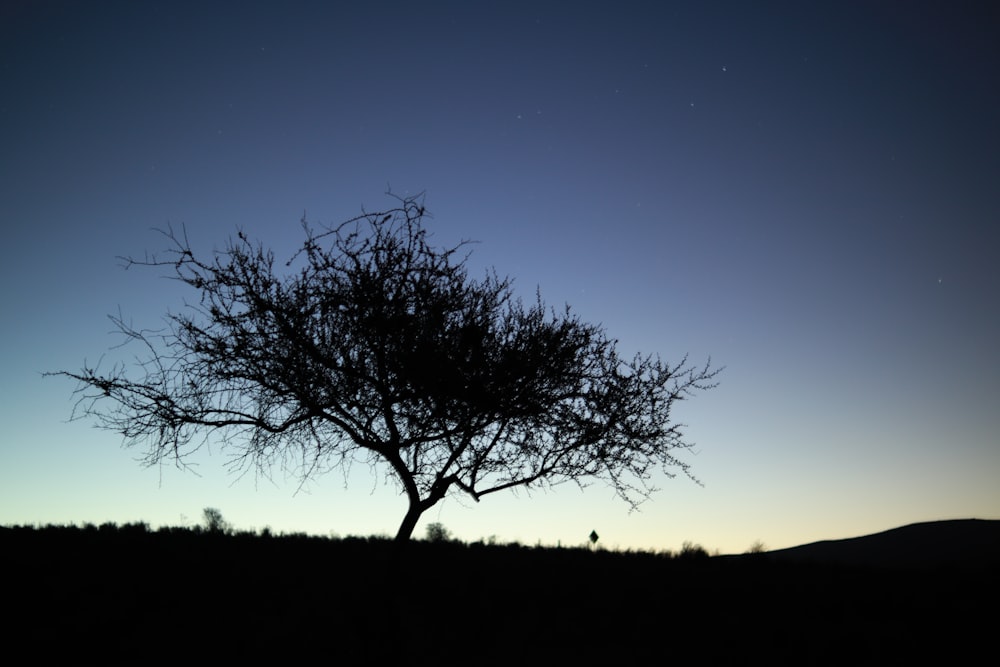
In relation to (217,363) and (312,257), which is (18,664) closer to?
(217,363)

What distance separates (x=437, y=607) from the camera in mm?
14625

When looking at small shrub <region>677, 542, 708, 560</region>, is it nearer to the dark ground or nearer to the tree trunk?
the dark ground

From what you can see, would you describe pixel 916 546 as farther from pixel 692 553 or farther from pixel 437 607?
pixel 437 607

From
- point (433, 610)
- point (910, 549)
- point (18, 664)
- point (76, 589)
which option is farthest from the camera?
point (910, 549)

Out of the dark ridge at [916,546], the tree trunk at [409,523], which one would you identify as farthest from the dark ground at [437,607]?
the dark ridge at [916,546]

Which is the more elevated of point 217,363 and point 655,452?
point 217,363

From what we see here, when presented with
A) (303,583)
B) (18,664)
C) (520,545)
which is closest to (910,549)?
(520,545)

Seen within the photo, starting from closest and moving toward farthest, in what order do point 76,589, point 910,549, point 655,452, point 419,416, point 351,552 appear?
point 419,416
point 655,452
point 76,589
point 351,552
point 910,549

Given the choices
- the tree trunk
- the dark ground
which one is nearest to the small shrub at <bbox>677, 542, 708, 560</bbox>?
the dark ground

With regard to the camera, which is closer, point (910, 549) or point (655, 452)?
point (655, 452)

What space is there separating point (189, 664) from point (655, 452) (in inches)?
359

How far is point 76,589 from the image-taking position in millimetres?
13406

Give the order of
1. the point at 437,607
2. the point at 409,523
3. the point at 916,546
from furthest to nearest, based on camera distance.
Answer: the point at 916,546, the point at 437,607, the point at 409,523

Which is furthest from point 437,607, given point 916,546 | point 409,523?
point 916,546
